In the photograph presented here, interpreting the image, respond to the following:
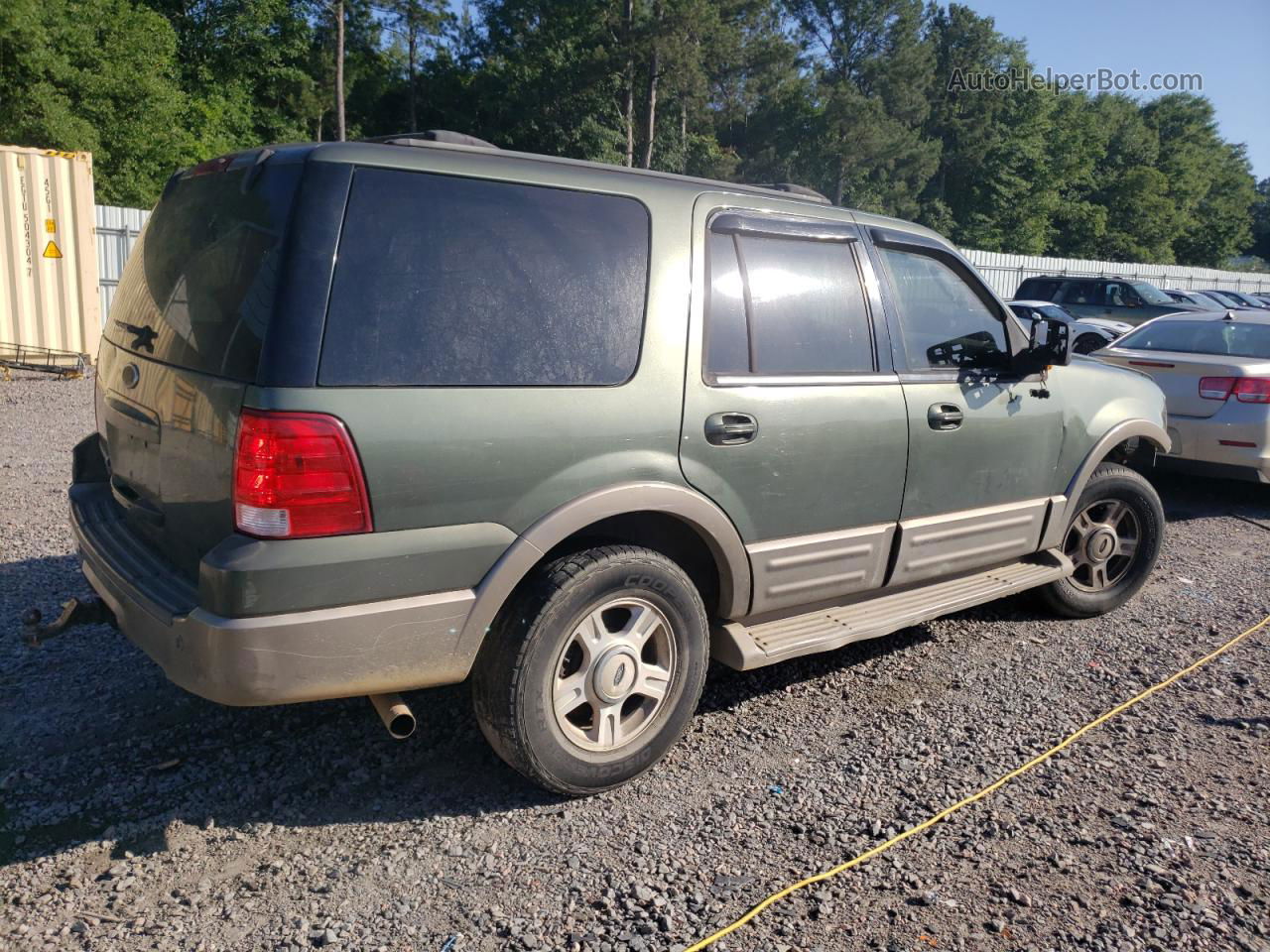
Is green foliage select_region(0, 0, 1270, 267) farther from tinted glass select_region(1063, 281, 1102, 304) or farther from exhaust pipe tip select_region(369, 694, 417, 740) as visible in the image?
exhaust pipe tip select_region(369, 694, 417, 740)

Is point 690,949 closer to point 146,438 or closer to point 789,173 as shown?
point 146,438

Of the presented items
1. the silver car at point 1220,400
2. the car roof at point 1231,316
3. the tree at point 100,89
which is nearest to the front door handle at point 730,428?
the silver car at point 1220,400

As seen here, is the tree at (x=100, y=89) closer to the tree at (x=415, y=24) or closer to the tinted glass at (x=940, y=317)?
the tree at (x=415, y=24)

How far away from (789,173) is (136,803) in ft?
176

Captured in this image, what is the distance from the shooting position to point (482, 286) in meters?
3.02

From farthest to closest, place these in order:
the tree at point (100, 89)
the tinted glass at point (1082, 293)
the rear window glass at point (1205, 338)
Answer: the tree at point (100, 89), the tinted glass at point (1082, 293), the rear window glass at point (1205, 338)

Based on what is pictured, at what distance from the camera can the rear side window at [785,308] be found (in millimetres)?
3594

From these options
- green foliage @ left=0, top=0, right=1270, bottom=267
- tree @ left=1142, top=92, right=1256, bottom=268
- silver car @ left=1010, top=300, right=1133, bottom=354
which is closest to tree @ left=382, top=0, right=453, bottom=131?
green foliage @ left=0, top=0, right=1270, bottom=267

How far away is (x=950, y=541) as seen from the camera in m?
4.34

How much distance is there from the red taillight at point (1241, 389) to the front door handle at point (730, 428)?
5.80 metres

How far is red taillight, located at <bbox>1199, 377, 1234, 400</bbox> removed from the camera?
25.4ft

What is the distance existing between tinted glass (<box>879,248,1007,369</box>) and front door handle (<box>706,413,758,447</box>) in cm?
99

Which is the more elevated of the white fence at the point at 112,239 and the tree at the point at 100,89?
the tree at the point at 100,89

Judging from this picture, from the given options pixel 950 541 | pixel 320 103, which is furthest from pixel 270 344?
pixel 320 103
